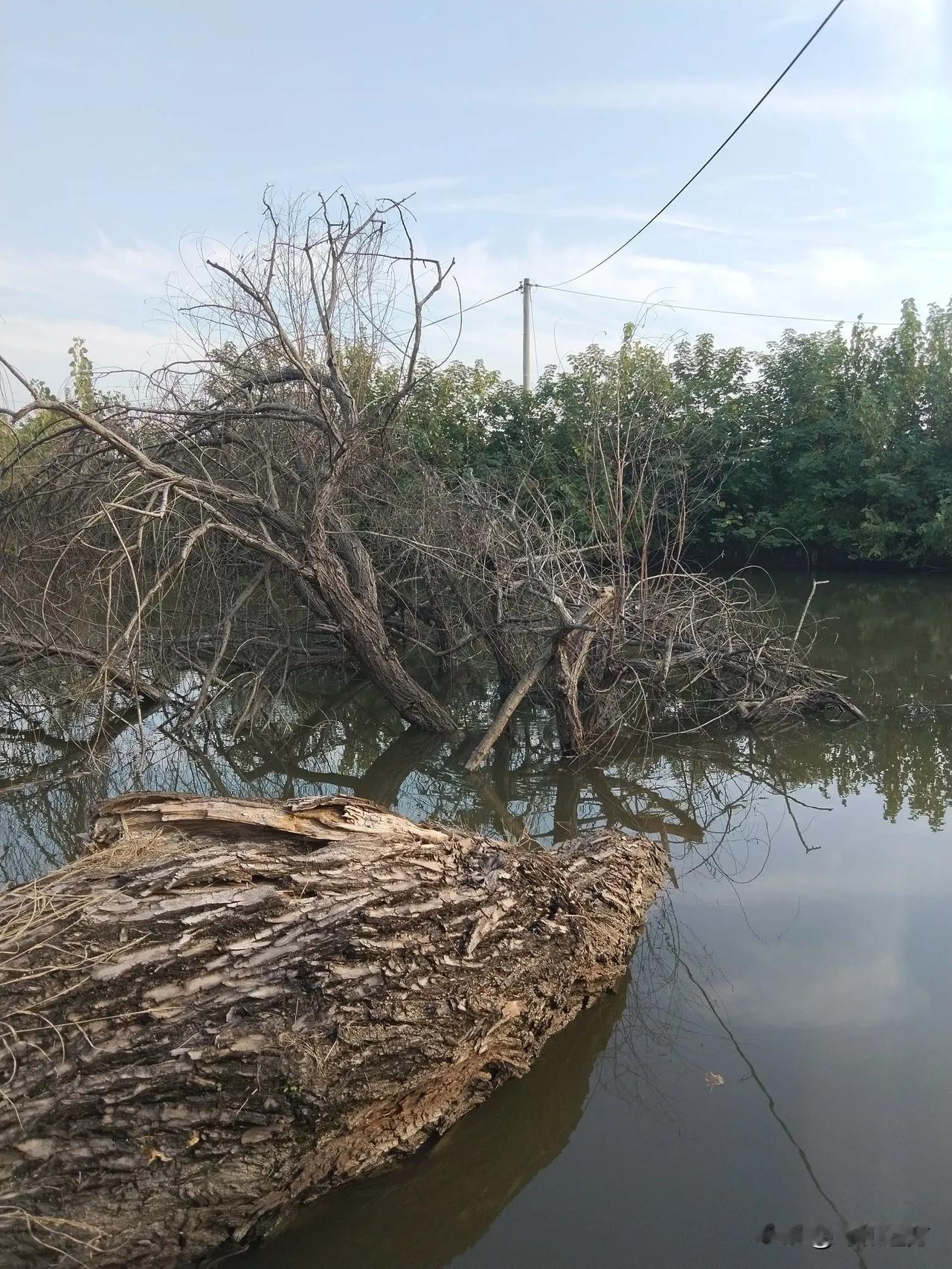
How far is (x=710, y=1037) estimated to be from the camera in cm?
350

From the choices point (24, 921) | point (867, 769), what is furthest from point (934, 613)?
point (24, 921)

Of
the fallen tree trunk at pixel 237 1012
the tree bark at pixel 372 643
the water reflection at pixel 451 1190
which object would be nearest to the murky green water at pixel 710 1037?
the water reflection at pixel 451 1190

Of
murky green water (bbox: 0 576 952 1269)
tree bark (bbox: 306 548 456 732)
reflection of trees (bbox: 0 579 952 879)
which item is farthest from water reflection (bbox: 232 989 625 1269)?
tree bark (bbox: 306 548 456 732)

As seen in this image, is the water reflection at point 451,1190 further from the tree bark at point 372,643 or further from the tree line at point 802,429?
the tree line at point 802,429

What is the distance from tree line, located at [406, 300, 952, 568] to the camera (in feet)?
60.4

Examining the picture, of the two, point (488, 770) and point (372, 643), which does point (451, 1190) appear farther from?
point (372, 643)

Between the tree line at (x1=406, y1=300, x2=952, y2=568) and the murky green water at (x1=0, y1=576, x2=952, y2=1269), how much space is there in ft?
37.1

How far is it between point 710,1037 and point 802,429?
17.9 m

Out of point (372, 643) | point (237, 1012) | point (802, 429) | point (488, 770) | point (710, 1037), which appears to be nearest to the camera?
point (237, 1012)

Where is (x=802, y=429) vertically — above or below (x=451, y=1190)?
above

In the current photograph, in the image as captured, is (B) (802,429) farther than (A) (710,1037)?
Yes

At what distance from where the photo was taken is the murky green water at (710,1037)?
2.62 meters

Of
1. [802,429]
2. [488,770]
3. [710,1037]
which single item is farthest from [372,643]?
[802,429]

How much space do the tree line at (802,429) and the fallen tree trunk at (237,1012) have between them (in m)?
14.7
